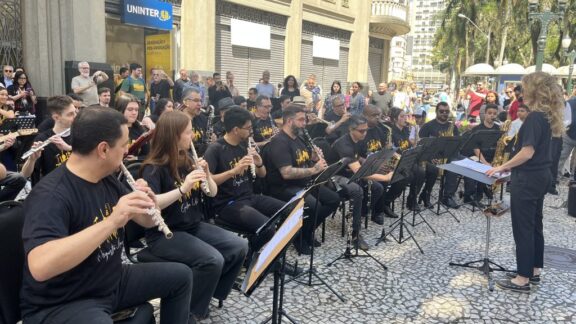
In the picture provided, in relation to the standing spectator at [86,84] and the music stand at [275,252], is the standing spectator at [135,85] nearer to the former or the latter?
the standing spectator at [86,84]

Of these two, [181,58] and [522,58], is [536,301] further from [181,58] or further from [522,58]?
[522,58]

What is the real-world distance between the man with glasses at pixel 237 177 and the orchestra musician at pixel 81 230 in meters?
1.73

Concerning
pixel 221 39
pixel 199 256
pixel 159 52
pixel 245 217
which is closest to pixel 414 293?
pixel 245 217

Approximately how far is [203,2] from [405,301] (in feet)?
38.3

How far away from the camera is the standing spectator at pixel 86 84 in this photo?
862 cm

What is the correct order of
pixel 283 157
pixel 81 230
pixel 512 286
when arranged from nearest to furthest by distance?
pixel 81 230 → pixel 512 286 → pixel 283 157

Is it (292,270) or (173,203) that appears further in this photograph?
(292,270)

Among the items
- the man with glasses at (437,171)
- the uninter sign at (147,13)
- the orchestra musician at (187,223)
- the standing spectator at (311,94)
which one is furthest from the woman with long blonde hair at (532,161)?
the uninter sign at (147,13)

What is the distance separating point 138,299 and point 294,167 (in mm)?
2836

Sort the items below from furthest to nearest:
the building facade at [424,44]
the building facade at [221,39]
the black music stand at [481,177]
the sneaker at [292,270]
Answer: the building facade at [424,44] < the building facade at [221,39] < the sneaker at [292,270] < the black music stand at [481,177]

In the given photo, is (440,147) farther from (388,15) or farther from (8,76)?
(388,15)

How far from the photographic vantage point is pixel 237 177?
14.8ft

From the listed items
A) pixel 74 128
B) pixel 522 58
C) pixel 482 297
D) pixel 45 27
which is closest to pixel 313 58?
pixel 45 27

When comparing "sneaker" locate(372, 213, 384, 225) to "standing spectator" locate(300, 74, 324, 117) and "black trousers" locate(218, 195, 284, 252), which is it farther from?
"standing spectator" locate(300, 74, 324, 117)
